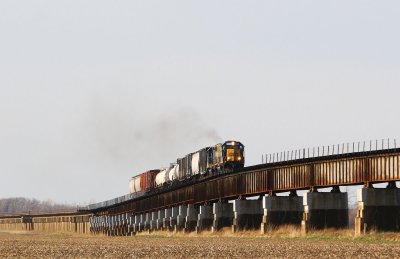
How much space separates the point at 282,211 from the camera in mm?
61969

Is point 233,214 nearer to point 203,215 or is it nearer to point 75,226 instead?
point 203,215

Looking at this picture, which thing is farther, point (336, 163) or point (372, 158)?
point (336, 163)

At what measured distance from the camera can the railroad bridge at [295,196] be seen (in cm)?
5109

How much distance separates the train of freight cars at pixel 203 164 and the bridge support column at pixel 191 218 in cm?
334

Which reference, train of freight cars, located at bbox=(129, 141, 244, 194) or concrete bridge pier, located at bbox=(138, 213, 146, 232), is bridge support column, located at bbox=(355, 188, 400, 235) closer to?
train of freight cars, located at bbox=(129, 141, 244, 194)

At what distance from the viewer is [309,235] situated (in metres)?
54.5

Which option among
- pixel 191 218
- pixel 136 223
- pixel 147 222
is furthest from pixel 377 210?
pixel 136 223

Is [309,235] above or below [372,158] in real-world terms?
below

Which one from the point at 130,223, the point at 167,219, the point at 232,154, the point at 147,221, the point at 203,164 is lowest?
the point at 130,223

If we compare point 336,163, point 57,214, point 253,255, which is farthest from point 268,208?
point 57,214

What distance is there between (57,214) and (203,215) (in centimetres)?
10319

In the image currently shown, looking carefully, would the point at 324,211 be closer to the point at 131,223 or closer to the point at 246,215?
the point at 246,215

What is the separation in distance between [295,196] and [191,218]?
72.5 feet

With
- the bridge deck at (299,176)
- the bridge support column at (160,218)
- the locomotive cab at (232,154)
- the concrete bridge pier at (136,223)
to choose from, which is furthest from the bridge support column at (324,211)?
the concrete bridge pier at (136,223)
